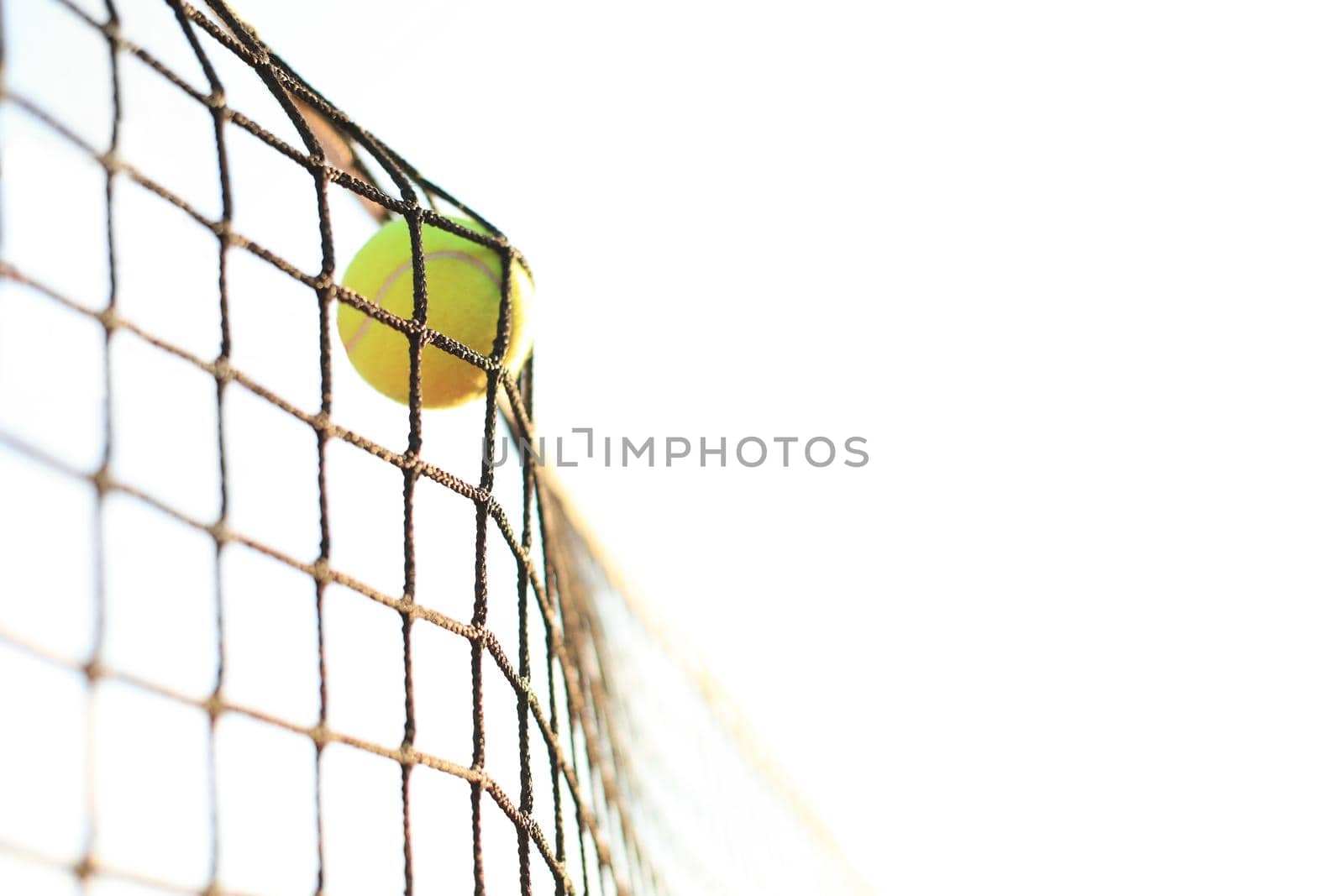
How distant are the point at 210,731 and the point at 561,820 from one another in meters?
0.99

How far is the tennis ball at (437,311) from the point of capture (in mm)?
2654

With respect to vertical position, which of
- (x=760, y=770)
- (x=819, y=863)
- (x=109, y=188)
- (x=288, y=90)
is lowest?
(x=819, y=863)

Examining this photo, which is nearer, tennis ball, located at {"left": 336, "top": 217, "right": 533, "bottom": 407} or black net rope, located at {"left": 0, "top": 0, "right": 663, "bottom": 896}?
black net rope, located at {"left": 0, "top": 0, "right": 663, "bottom": 896}

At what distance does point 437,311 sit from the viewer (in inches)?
105

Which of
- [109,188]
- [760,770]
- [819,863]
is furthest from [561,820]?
[819,863]

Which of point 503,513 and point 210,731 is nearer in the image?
point 210,731

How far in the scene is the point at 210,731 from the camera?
1.88m

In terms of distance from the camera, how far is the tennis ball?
2.65 meters

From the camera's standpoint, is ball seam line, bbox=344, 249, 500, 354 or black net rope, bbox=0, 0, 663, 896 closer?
black net rope, bbox=0, 0, 663, 896

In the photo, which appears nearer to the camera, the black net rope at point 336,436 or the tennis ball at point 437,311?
the black net rope at point 336,436

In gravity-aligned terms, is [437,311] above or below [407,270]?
below

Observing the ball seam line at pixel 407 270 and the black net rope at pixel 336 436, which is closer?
the black net rope at pixel 336 436

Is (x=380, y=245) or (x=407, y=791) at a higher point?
(x=380, y=245)

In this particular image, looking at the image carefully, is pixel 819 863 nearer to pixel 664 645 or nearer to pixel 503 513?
pixel 664 645
